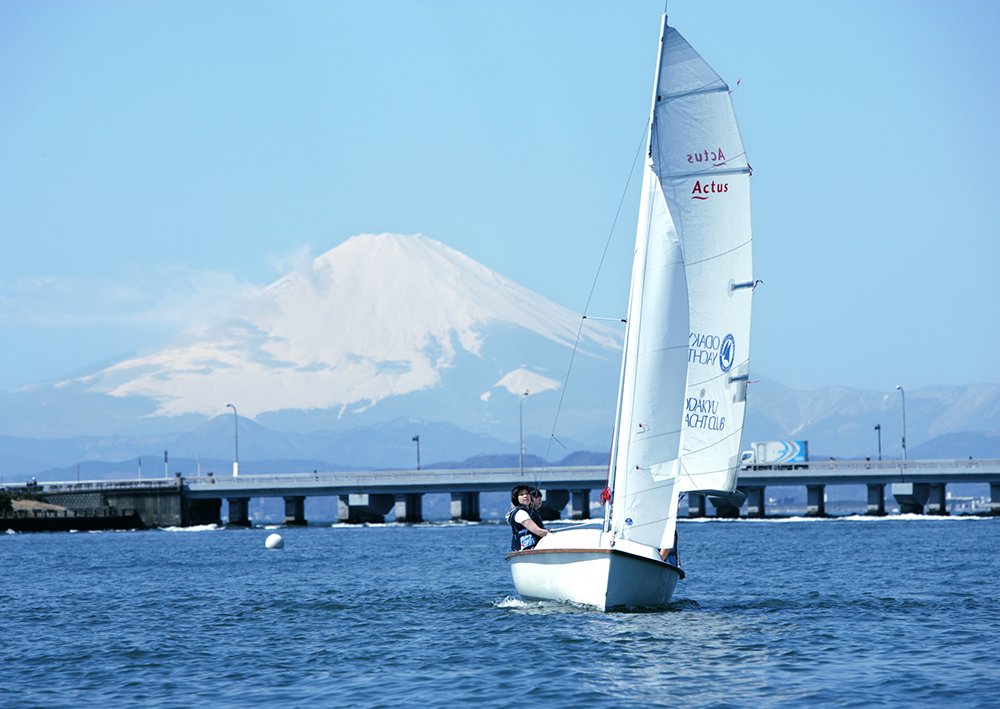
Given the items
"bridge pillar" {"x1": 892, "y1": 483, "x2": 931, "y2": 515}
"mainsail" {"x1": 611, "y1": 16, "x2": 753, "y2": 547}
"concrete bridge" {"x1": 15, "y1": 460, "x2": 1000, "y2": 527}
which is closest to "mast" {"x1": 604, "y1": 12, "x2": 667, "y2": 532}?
"mainsail" {"x1": 611, "y1": 16, "x2": 753, "y2": 547}

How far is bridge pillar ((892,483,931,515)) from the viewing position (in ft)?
363

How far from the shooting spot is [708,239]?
1005 inches

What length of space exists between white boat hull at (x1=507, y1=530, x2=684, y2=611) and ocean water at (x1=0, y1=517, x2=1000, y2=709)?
0.54m

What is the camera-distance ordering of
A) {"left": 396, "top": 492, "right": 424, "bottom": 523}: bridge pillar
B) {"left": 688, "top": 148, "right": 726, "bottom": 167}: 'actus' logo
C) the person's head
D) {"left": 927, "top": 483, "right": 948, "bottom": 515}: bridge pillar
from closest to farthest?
{"left": 688, "top": 148, "right": 726, "bottom": 167}: 'actus' logo
the person's head
{"left": 927, "top": 483, "right": 948, "bottom": 515}: bridge pillar
{"left": 396, "top": 492, "right": 424, "bottom": 523}: bridge pillar

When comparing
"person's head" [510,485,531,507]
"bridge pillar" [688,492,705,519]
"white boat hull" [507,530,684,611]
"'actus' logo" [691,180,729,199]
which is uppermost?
"'actus' logo" [691,180,729,199]

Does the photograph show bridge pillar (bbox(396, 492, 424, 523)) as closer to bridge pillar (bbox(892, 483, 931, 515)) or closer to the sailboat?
bridge pillar (bbox(892, 483, 931, 515))

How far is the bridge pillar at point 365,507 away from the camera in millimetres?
120062

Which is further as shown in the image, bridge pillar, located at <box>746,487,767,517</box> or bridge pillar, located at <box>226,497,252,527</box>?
bridge pillar, located at <box>226,497,252,527</box>

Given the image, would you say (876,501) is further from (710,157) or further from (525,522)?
(710,157)

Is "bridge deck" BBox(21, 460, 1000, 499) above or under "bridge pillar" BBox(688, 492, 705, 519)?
above

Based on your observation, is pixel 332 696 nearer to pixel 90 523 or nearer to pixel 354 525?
pixel 90 523

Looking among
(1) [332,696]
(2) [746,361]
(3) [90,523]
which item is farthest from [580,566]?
(3) [90,523]

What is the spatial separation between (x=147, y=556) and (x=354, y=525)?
2317 inches

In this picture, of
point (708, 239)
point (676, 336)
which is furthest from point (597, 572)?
point (708, 239)
